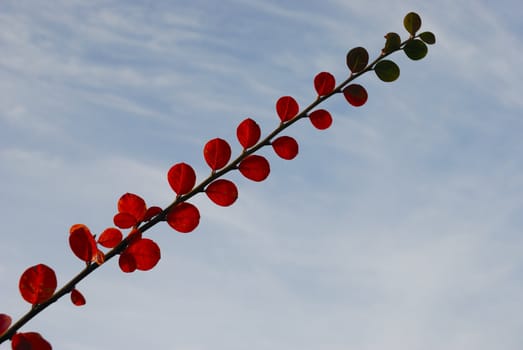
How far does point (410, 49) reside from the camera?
1576 mm

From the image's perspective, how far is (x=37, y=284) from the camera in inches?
48.3

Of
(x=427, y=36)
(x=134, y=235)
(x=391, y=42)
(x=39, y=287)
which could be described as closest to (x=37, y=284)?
(x=39, y=287)

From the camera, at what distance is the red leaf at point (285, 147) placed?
158cm

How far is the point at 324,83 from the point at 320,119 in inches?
5.1

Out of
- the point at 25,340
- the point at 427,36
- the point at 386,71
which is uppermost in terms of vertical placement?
the point at 427,36

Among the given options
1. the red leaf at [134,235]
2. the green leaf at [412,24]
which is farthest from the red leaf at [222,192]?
the green leaf at [412,24]

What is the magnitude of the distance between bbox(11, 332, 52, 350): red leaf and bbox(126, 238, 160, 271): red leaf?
0.29m

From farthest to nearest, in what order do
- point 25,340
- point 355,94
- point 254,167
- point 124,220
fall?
point 355,94 → point 254,167 → point 124,220 → point 25,340

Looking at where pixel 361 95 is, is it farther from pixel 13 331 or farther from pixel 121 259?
pixel 13 331

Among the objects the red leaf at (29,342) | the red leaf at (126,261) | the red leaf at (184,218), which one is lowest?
the red leaf at (29,342)

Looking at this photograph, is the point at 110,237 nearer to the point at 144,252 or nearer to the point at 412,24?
the point at 144,252

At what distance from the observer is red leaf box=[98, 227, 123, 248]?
1.37 meters

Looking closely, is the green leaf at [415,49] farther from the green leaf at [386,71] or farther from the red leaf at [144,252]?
the red leaf at [144,252]

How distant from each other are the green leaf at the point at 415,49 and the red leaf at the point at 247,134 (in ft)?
1.68
